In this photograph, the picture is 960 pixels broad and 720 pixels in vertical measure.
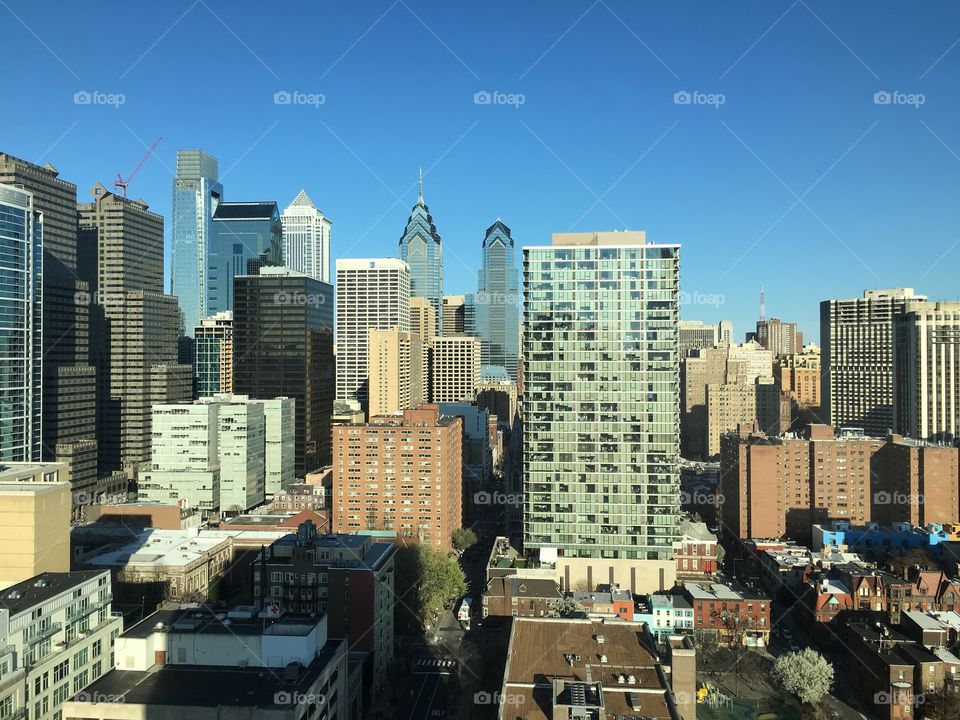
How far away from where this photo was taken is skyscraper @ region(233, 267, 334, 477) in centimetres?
7688

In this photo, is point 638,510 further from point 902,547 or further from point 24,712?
point 24,712

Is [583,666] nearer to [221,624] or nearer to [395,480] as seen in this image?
[221,624]

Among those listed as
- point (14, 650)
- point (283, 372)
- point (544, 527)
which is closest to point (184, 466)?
point (283, 372)

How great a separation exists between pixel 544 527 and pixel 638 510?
5.41 meters

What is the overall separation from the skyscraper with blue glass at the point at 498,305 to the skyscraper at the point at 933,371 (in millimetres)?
94916

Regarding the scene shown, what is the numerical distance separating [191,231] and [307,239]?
112ft

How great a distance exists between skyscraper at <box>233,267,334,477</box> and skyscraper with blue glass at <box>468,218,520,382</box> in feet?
316

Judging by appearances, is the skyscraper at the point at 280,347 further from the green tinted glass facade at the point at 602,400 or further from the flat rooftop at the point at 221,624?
the flat rooftop at the point at 221,624

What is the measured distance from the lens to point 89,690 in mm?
20312

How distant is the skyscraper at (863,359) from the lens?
89.9m

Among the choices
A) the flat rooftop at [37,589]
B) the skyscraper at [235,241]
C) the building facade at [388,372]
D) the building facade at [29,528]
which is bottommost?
the flat rooftop at [37,589]

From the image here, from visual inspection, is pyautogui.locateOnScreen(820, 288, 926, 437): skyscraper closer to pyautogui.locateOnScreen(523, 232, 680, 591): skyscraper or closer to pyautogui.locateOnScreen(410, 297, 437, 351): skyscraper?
pyautogui.locateOnScreen(523, 232, 680, 591): skyscraper

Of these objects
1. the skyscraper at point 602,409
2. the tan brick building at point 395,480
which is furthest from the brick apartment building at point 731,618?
the tan brick building at point 395,480

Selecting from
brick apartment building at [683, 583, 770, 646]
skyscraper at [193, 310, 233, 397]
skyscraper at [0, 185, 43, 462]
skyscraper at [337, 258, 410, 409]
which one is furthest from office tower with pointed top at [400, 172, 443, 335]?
brick apartment building at [683, 583, 770, 646]
